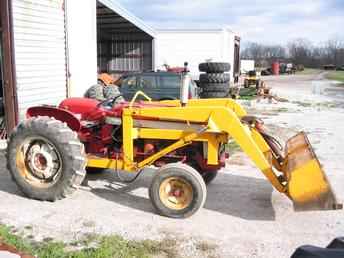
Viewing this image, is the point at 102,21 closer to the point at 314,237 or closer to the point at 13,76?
the point at 13,76

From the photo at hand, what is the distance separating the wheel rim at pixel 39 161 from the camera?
5.33 meters

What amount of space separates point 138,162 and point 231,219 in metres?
1.29

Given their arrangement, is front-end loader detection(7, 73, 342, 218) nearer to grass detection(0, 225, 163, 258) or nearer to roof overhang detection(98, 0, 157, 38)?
grass detection(0, 225, 163, 258)

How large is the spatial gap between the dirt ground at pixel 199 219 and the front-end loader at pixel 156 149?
0.26 metres

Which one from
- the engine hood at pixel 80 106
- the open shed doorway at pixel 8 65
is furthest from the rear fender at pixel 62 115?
the open shed doorway at pixel 8 65

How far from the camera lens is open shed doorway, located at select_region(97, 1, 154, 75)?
770 inches

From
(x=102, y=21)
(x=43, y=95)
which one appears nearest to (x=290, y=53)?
(x=102, y=21)

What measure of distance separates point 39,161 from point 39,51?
184 inches

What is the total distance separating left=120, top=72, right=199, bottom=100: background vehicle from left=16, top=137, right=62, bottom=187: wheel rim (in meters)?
7.42

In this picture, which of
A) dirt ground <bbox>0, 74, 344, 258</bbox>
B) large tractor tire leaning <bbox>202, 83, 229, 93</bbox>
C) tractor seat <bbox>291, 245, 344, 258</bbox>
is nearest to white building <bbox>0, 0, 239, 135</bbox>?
dirt ground <bbox>0, 74, 344, 258</bbox>

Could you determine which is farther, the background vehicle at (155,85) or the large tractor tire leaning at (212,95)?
the large tractor tire leaning at (212,95)

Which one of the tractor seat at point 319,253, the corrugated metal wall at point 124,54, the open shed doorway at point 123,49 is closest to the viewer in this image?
the tractor seat at point 319,253

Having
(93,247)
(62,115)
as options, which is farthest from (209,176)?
(93,247)

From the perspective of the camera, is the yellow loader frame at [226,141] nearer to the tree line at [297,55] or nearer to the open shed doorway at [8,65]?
the open shed doorway at [8,65]
